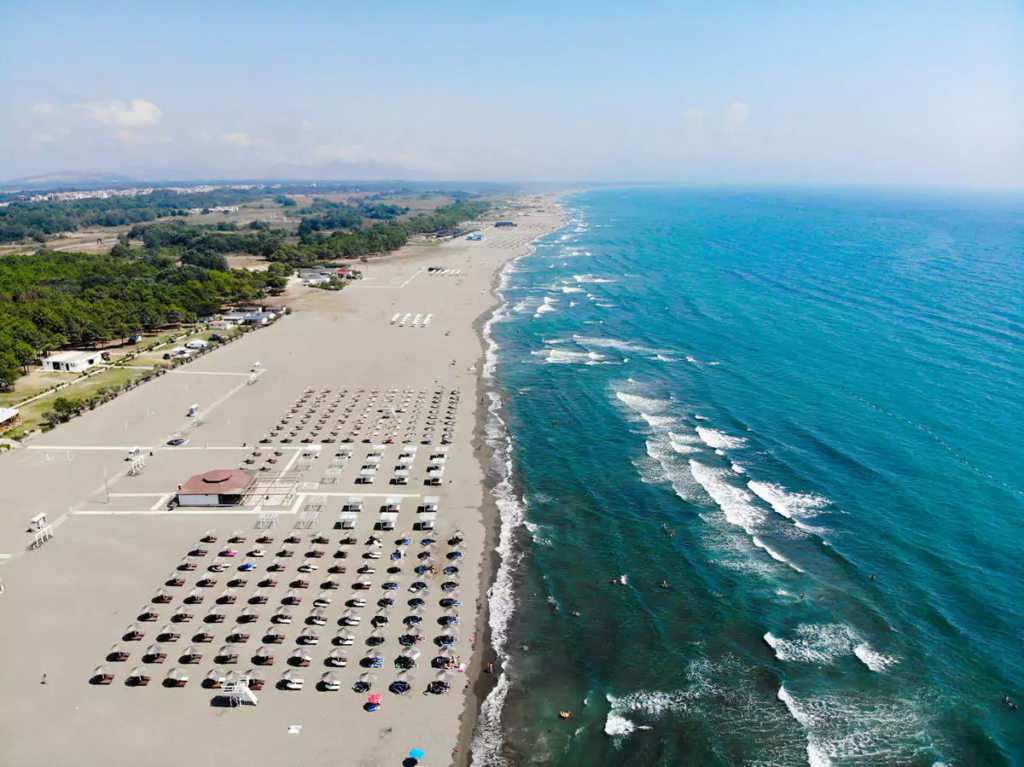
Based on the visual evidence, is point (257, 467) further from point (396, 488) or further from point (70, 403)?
point (70, 403)

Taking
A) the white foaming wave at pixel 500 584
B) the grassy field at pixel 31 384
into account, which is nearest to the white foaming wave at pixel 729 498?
the white foaming wave at pixel 500 584

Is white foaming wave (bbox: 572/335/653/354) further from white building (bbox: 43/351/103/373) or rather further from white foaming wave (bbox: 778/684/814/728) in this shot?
white building (bbox: 43/351/103/373)

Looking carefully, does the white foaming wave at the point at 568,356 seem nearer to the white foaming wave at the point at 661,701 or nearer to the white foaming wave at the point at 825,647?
the white foaming wave at the point at 825,647

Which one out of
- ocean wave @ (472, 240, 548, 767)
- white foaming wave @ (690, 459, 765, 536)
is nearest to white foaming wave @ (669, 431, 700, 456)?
white foaming wave @ (690, 459, 765, 536)

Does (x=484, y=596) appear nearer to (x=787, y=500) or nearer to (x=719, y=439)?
(x=787, y=500)

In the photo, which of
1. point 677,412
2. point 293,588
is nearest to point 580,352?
point 677,412

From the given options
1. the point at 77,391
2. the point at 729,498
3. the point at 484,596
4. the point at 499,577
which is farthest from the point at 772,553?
the point at 77,391
